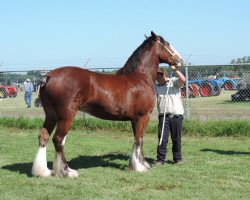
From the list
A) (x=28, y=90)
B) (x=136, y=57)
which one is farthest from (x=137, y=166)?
(x=28, y=90)

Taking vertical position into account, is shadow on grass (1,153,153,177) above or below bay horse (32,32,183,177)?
below

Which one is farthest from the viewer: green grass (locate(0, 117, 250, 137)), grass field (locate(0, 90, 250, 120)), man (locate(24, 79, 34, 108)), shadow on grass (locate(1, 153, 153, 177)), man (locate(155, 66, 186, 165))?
man (locate(24, 79, 34, 108))

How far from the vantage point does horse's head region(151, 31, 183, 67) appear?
8.48 m

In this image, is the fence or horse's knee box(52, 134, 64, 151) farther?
the fence

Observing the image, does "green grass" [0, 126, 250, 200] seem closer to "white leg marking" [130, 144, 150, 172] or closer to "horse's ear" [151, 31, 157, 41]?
"white leg marking" [130, 144, 150, 172]

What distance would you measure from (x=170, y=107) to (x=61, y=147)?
2268mm

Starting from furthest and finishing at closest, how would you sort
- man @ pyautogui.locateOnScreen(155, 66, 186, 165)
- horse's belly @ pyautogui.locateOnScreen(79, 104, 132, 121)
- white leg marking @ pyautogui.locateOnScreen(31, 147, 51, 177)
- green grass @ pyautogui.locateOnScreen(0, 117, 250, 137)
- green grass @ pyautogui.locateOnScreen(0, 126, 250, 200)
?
1. green grass @ pyautogui.locateOnScreen(0, 117, 250, 137)
2. man @ pyautogui.locateOnScreen(155, 66, 186, 165)
3. horse's belly @ pyautogui.locateOnScreen(79, 104, 132, 121)
4. white leg marking @ pyautogui.locateOnScreen(31, 147, 51, 177)
5. green grass @ pyautogui.locateOnScreen(0, 126, 250, 200)

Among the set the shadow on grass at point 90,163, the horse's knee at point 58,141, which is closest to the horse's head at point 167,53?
the shadow on grass at point 90,163

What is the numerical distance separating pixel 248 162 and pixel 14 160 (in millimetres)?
4690

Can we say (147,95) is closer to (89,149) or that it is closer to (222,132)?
(89,149)

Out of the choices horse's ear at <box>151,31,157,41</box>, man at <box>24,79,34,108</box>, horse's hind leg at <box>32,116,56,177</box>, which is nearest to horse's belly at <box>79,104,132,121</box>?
horse's hind leg at <box>32,116,56,177</box>

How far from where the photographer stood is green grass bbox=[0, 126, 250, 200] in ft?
21.4

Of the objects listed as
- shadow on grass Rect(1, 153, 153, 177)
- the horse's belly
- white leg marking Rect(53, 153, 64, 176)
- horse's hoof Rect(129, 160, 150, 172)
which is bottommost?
shadow on grass Rect(1, 153, 153, 177)

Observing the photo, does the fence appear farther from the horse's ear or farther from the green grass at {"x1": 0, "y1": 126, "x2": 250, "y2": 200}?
the horse's ear
